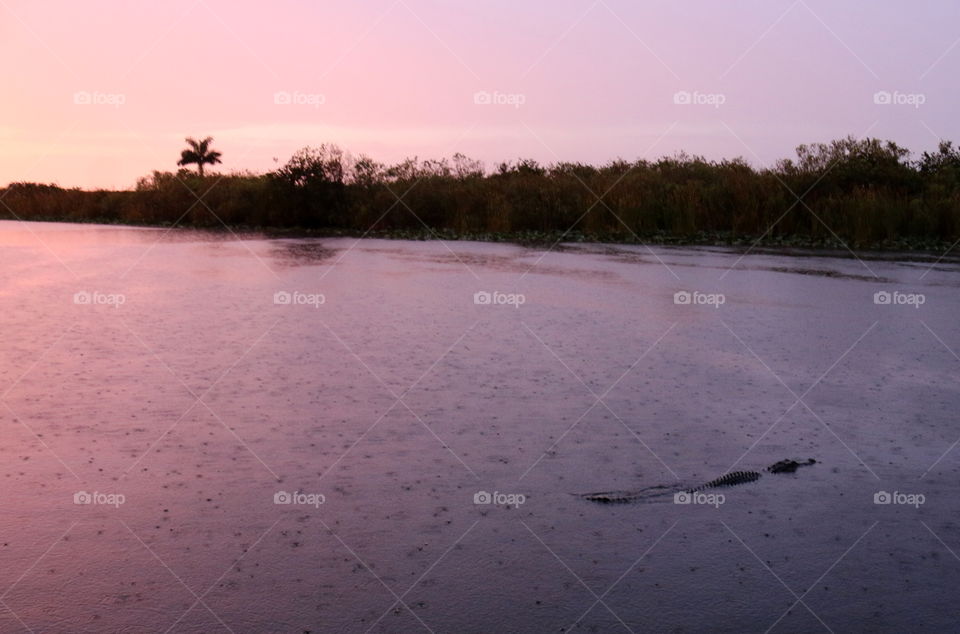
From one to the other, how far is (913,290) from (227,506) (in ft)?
53.5

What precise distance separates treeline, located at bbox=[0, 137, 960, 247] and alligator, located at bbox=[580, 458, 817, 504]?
2655 cm

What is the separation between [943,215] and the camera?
108 feet

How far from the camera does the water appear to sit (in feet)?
15.5

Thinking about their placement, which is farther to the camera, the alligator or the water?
the alligator

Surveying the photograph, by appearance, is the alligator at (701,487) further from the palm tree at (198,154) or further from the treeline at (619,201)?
the palm tree at (198,154)

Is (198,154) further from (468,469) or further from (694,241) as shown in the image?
(468,469)

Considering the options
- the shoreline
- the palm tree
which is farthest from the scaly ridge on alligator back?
the palm tree

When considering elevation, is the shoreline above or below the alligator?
above

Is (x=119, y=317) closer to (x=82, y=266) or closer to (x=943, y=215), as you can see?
(x=82, y=266)

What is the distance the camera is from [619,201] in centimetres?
3788

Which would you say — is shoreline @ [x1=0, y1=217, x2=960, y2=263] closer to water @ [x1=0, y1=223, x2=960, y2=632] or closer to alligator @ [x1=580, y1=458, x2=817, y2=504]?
water @ [x1=0, y1=223, x2=960, y2=632]

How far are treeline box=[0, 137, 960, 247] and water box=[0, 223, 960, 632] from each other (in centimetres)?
1978

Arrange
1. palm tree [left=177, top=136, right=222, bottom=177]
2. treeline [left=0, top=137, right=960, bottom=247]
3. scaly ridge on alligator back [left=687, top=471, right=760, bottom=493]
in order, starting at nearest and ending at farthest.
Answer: scaly ridge on alligator back [left=687, top=471, right=760, bottom=493] → treeline [left=0, top=137, right=960, bottom=247] → palm tree [left=177, top=136, right=222, bottom=177]

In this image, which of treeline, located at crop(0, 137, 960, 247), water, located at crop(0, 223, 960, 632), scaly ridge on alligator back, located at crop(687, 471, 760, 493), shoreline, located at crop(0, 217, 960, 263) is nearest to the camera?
water, located at crop(0, 223, 960, 632)
